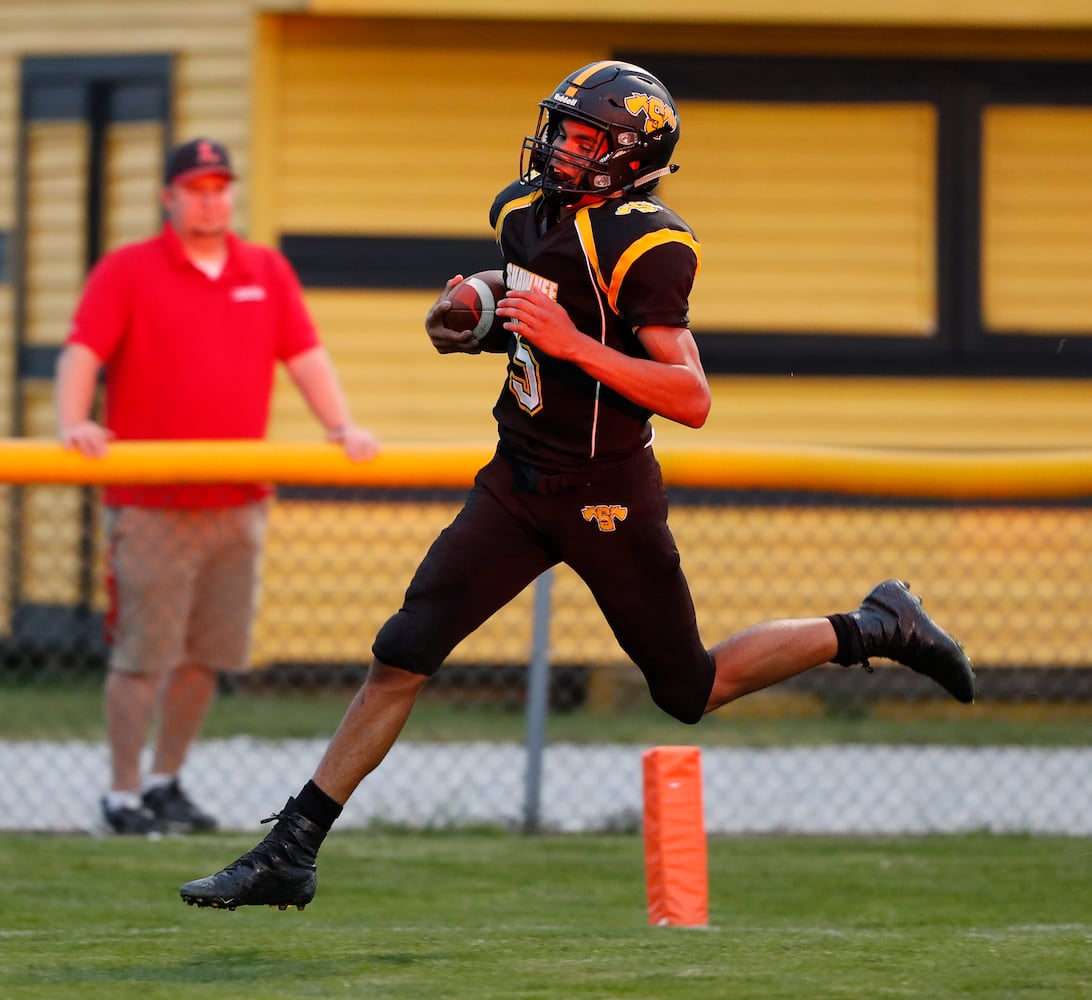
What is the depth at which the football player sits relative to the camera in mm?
4961

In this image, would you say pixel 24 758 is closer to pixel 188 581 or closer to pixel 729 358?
pixel 188 581

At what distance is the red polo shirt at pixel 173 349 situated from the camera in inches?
298

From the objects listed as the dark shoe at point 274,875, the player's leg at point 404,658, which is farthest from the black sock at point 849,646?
the dark shoe at point 274,875

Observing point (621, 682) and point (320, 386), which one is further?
point (621, 682)

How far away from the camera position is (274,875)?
5086mm

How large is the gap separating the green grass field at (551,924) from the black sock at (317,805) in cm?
33

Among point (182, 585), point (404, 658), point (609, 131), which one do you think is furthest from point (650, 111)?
point (182, 585)

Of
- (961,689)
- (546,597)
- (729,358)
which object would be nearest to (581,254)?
(961,689)

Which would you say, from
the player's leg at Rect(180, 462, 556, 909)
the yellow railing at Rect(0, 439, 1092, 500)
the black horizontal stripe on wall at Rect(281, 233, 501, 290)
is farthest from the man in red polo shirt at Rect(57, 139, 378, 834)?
the black horizontal stripe on wall at Rect(281, 233, 501, 290)

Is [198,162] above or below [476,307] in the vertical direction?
above

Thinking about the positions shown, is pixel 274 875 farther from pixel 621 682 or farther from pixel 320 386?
pixel 621 682

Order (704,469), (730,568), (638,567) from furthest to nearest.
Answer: (730,568) → (704,469) → (638,567)

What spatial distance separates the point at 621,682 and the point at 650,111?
18.7 feet

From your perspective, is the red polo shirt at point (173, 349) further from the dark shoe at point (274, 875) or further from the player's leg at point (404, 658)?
the dark shoe at point (274, 875)
